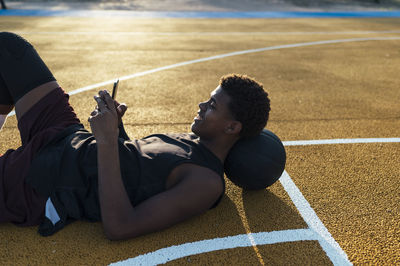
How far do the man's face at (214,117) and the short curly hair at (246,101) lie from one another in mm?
47

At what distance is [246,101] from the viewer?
2.81 meters

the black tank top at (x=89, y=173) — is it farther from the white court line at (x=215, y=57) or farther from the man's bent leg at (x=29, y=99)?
the white court line at (x=215, y=57)

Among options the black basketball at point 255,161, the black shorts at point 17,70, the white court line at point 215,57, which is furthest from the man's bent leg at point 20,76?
the white court line at point 215,57

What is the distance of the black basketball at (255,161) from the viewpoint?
121 inches

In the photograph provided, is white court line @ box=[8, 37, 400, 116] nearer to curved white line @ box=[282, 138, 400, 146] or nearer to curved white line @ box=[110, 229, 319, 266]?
curved white line @ box=[110, 229, 319, 266]

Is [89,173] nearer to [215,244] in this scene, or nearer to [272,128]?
[215,244]

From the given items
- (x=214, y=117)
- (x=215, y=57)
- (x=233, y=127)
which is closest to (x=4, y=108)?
(x=214, y=117)

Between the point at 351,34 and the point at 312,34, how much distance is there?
154 cm

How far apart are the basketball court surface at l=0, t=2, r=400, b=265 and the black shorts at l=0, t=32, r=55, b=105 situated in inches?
47.7

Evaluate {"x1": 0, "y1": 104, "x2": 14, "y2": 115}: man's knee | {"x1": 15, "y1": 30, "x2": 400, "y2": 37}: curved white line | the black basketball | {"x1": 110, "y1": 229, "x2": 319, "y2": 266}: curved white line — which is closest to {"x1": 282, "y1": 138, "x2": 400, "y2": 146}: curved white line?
the black basketball

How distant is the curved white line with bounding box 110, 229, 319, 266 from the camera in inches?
103

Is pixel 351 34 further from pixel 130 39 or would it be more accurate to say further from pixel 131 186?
pixel 131 186

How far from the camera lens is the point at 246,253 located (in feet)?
8.96

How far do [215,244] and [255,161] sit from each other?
0.82 metres
